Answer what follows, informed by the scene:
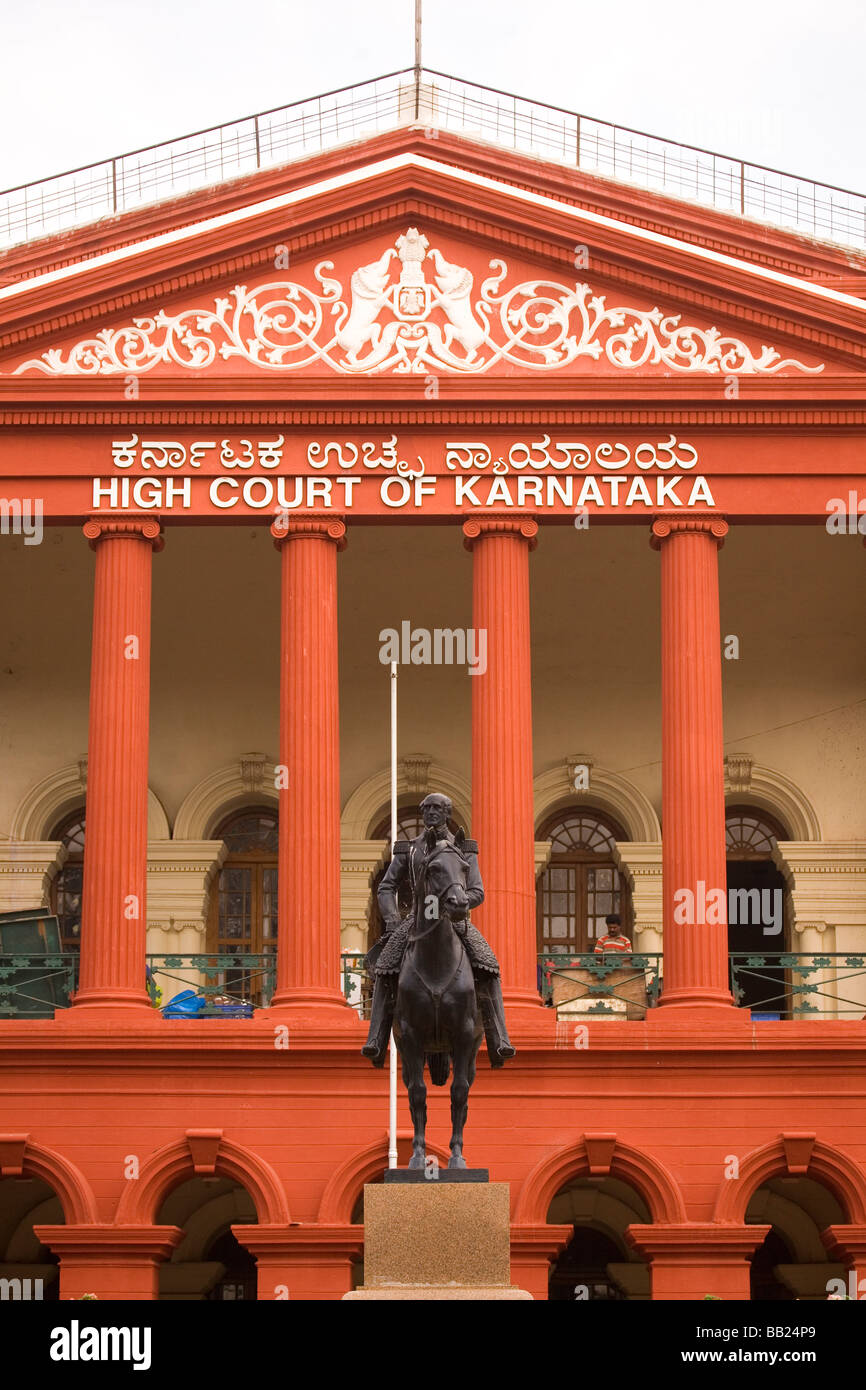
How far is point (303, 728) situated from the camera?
95.7 ft

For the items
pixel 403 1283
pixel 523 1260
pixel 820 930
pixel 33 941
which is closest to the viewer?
pixel 403 1283

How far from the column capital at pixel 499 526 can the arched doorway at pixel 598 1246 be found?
814 cm

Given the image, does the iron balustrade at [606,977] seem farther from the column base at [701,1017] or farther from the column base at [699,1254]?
the column base at [699,1254]

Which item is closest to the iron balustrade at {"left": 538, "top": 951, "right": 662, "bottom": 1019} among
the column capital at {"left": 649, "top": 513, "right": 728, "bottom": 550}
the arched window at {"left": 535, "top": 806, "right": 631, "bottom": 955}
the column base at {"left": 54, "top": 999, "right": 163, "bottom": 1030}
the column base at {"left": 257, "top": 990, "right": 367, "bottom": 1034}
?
the column base at {"left": 257, "top": 990, "right": 367, "bottom": 1034}

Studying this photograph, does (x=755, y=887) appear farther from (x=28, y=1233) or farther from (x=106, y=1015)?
(x=28, y=1233)

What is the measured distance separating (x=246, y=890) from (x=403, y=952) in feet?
50.0

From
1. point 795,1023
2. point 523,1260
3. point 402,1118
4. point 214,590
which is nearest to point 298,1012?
point 402,1118

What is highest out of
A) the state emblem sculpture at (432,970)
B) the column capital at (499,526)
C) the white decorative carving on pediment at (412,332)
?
the white decorative carving on pediment at (412,332)

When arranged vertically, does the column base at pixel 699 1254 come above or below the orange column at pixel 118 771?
below

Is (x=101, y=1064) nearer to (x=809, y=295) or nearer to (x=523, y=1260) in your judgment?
(x=523, y=1260)

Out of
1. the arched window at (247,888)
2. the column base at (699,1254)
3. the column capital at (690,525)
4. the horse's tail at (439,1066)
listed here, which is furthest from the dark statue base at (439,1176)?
the arched window at (247,888)

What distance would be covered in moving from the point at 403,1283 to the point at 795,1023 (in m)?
10.6

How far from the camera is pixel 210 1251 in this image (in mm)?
32156

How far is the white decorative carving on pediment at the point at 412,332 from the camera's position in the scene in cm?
3017
